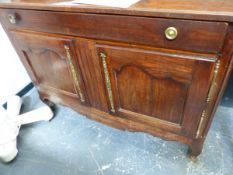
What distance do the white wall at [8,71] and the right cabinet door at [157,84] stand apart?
849mm

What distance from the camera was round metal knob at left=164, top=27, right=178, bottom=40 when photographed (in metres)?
0.51

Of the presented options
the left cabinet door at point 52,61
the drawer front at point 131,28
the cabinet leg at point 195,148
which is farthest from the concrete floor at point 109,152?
the drawer front at point 131,28

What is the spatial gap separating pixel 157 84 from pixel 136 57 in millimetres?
131

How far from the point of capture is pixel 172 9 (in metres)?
0.49

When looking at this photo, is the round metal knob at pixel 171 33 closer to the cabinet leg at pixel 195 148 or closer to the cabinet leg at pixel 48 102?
the cabinet leg at pixel 195 148

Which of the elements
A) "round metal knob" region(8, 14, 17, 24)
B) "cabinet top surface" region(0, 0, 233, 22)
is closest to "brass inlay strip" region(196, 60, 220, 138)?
"cabinet top surface" region(0, 0, 233, 22)

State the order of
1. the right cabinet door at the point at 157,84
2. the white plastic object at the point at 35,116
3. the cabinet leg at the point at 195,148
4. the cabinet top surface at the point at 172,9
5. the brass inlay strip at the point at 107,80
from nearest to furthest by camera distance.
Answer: the cabinet top surface at the point at 172,9 < the right cabinet door at the point at 157,84 < the brass inlay strip at the point at 107,80 < the cabinet leg at the point at 195,148 < the white plastic object at the point at 35,116

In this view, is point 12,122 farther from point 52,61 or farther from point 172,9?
point 172,9

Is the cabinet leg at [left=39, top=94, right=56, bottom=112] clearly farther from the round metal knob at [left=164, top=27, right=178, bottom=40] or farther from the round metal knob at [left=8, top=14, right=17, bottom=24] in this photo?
the round metal knob at [left=164, top=27, right=178, bottom=40]

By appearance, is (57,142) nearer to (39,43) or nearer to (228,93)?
(39,43)

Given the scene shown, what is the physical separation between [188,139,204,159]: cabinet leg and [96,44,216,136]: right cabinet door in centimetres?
7

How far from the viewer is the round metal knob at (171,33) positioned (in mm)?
513

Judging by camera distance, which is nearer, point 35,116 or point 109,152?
point 109,152

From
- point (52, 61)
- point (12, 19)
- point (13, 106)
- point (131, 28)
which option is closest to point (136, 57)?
point (131, 28)
